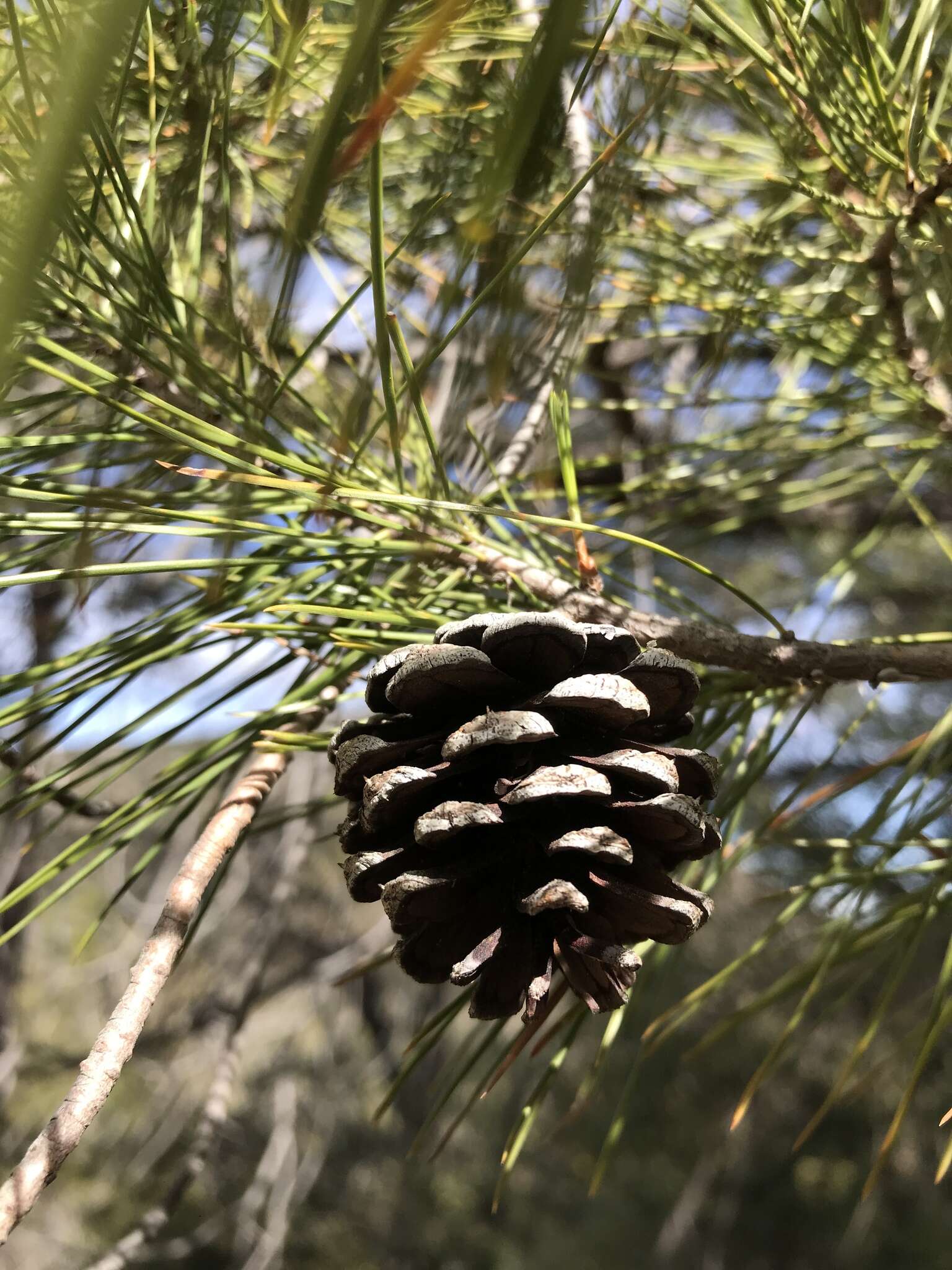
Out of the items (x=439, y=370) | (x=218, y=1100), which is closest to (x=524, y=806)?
(x=218, y=1100)

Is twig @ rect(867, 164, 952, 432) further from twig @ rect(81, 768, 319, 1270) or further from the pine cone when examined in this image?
twig @ rect(81, 768, 319, 1270)

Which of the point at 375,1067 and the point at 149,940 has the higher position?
the point at 149,940

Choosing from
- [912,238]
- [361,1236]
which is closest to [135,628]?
[912,238]

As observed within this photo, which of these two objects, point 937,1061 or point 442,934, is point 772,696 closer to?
point 442,934

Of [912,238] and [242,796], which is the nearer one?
[242,796]

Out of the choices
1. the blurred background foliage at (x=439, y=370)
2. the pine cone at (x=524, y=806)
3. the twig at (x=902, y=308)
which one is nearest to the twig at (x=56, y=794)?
the blurred background foliage at (x=439, y=370)

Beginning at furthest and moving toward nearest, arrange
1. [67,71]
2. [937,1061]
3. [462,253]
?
[937,1061]
[462,253]
[67,71]
